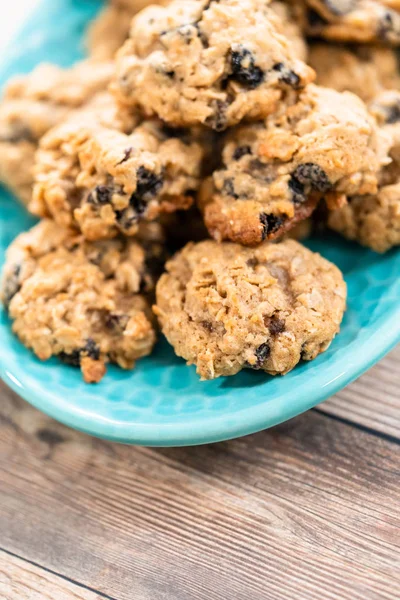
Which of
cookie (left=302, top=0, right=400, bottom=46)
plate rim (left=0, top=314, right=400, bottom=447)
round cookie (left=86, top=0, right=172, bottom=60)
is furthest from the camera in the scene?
round cookie (left=86, top=0, right=172, bottom=60)

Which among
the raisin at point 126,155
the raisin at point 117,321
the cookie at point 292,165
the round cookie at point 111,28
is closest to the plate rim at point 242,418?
the raisin at point 117,321

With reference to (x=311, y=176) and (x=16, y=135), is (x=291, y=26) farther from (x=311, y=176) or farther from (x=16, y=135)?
(x=16, y=135)

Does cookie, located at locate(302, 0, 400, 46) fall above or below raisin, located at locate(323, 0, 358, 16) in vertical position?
below

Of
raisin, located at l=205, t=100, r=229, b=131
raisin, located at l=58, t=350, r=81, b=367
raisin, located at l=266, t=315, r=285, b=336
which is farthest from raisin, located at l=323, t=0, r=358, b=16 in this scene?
raisin, located at l=58, t=350, r=81, b=367

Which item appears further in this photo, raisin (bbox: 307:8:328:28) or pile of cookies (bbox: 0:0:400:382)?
raisin (bbox: 307:8:328:28)

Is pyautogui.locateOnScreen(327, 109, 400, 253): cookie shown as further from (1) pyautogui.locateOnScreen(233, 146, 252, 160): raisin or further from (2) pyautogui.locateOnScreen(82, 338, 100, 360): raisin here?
(2) pyautogui.locateOnScreen(82, 338, 100, 360): raisin

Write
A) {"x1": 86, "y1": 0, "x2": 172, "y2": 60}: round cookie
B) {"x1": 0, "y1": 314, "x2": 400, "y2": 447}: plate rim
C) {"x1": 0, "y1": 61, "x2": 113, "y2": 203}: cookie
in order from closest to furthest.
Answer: {"x1": 0, "y1": 314, "x2": 400, "y2": 447}: plate rim → {"x1": 0, "y1": 61, "x2": 113, "y2": 203}: cookie → {"x1": 86, "y1": 0, "x2": 172, "y2": 60}: round cookie

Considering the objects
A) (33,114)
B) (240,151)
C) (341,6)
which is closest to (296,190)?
(240,151)

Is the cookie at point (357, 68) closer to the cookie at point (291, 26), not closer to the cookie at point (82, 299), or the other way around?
the cookie at point (291, 26)
